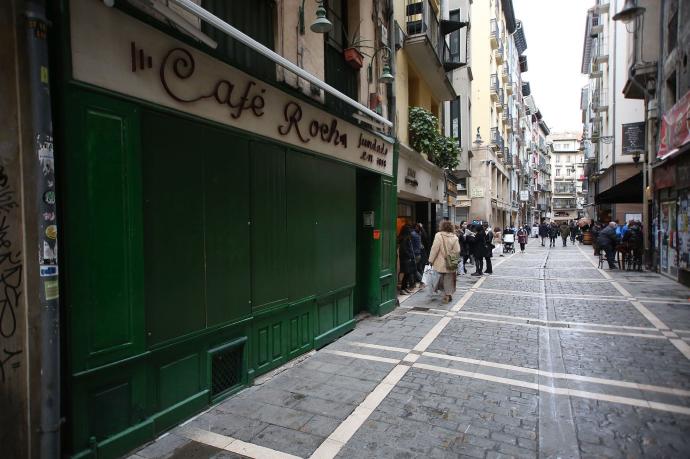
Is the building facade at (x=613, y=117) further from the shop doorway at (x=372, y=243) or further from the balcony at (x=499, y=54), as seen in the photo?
the shop doorway at (x=372, y=243)

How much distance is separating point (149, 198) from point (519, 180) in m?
53.0

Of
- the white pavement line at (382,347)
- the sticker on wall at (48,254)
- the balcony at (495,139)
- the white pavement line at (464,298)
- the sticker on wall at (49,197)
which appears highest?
the balcony at (495,139)

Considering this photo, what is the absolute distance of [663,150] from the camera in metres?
12.5

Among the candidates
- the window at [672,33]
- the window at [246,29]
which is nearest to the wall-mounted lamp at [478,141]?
the window at [672,33]

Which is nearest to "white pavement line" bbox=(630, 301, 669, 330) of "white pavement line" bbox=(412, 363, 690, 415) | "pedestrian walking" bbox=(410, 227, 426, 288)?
"white pavement line" bbox=(412, 363, 690, 415)

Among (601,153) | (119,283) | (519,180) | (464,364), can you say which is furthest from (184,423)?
(519,180)

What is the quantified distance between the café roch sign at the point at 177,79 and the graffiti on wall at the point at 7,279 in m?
1.01

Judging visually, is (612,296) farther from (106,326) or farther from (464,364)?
(106,326)

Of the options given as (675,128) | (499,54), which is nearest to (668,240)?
(675,128)

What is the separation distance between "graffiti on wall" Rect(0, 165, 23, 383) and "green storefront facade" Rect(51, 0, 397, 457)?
0.28 m

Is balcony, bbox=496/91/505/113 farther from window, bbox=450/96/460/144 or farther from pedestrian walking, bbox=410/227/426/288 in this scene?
pedestrian walking, bbox=410/227/426/288

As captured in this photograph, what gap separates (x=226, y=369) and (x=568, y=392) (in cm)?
396

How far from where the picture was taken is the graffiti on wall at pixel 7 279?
2777mm

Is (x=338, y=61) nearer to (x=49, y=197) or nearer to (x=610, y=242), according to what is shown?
(x=49, y=197)
